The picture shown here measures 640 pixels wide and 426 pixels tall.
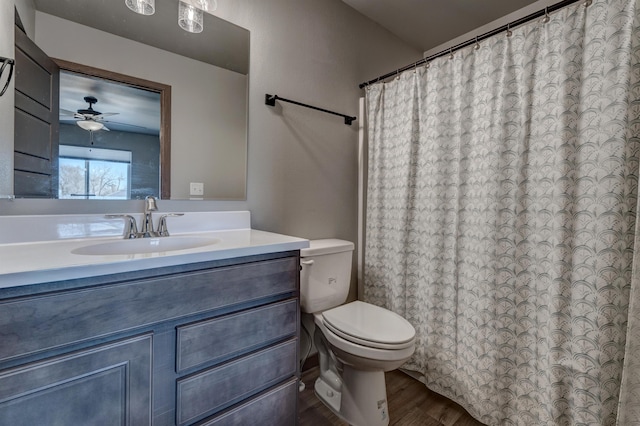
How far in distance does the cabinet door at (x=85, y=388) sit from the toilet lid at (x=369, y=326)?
2.72 feet

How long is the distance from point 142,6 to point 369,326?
5.83ft

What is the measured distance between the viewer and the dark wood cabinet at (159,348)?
65 centimetres

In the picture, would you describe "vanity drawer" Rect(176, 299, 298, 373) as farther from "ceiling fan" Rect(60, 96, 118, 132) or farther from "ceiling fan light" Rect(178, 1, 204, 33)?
"ceiling fan light" Rect(178, 1, 204, 33)

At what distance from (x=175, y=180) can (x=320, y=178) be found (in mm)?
883

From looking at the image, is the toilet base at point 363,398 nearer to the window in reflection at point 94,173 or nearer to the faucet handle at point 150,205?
the faucet handle at point 150,205

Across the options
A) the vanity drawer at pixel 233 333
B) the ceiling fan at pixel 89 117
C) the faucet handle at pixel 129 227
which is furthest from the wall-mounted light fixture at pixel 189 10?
the vanity drawer at pixel 233 333

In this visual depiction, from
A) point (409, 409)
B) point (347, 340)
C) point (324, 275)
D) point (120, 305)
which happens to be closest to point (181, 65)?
point (120, 305)

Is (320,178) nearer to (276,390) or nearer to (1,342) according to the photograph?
(276,390)

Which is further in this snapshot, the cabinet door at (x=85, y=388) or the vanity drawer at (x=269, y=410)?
the vanity drawer at (x=269, y=410)

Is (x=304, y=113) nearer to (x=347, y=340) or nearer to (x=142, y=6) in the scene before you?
(x=142, y=6)

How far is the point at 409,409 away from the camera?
1.56 metres

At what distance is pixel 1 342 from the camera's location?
0.61 meters

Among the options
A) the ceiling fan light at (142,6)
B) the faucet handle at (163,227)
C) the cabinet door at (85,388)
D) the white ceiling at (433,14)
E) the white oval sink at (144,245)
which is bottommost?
the cabinet door at (85,388)

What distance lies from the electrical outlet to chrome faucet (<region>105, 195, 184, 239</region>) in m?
0.16
